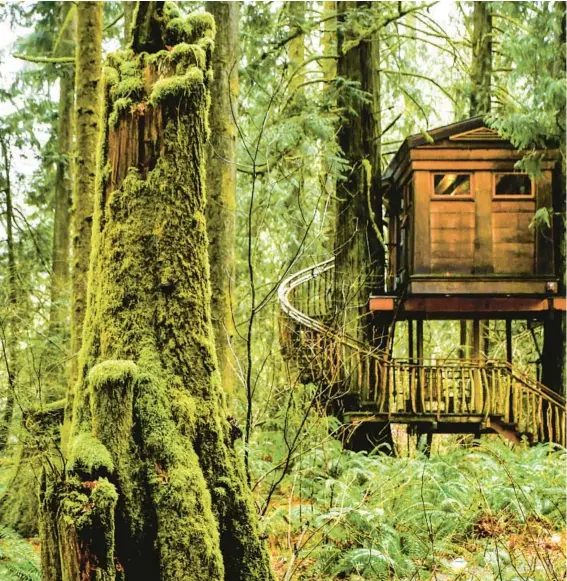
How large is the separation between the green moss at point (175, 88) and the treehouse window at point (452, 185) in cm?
1190

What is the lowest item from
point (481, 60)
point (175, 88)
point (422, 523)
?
point (422, 523)

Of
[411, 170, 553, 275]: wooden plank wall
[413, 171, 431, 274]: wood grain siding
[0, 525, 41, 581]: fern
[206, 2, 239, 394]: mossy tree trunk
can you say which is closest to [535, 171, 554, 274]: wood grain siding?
[411, 170, 553, 275]: wooden plank wall

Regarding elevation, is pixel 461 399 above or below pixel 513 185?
below

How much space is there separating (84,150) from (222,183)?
1.95 metres

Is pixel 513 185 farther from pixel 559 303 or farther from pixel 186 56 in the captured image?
pixel 186 56

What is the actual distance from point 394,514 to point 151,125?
16.2ft

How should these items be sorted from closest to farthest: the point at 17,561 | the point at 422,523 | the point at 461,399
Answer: the point at 17,561
the point at 422,523
the point at 461,399

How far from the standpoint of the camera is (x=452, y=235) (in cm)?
1555

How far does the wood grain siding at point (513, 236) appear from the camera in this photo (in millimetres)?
15438

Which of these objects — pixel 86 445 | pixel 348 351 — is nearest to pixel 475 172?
pixel 348 351

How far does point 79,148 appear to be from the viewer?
8.62 meters

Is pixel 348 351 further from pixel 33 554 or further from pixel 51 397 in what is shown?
pixel 33 554

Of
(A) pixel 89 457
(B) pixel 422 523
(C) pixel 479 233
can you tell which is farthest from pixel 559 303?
(A) pixel 89 457

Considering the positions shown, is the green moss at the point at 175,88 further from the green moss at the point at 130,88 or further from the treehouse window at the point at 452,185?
the treehouse window at the point at 452,185
